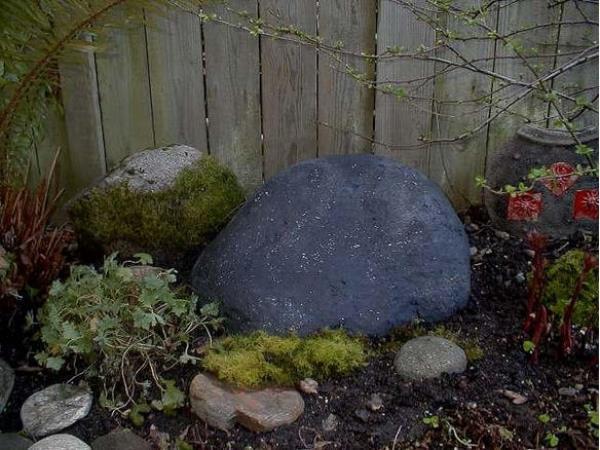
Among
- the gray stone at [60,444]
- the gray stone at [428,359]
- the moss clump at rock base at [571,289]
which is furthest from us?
the moss clump at rock base at [571,289]

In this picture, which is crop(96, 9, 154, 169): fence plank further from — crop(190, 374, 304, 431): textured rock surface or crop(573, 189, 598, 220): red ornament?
crop(573, 189, 598, 220): red ornament

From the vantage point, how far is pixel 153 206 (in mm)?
3123

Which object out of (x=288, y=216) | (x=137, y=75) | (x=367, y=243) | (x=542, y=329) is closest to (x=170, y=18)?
(x=137, y=75)

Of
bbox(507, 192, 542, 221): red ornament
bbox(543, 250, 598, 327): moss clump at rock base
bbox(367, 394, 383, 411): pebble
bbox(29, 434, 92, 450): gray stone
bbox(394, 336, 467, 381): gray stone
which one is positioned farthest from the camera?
bbox(507, 192, 542, 221): red ornament

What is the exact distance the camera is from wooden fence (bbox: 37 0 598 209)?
3.41 meters

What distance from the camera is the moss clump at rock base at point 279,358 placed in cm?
241

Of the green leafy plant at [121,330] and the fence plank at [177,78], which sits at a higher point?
the fence plank at [177,78]

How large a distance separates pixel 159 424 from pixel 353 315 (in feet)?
2.54

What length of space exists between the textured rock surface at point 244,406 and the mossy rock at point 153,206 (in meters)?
0.92

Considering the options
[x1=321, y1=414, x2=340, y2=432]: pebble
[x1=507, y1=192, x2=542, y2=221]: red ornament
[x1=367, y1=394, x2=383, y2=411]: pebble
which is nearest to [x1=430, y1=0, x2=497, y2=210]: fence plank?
[x1=507, y1=192, x2=542, y2=221]: red ornament

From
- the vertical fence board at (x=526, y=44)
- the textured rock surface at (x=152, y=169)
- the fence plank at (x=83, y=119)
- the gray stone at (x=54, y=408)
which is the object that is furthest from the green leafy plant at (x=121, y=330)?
the vertical fence board at (x=526, y=44)

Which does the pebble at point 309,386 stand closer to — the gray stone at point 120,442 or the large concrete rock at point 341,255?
the large concrete rock at point 341,255

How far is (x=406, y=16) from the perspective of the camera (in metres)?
3.42

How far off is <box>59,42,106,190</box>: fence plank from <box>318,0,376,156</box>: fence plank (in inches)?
41.3
